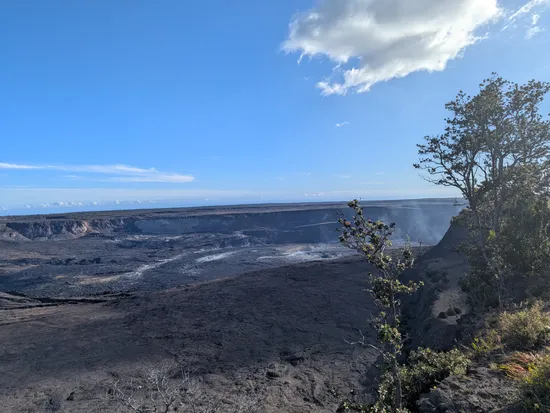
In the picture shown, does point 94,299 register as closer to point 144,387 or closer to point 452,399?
point 144,387

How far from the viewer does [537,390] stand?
4.63 m

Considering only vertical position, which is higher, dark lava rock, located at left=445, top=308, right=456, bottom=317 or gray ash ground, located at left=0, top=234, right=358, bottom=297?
dark lava rock, located at left=445, top=308, right=456, bottom=317

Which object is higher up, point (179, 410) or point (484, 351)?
point (484, 351)

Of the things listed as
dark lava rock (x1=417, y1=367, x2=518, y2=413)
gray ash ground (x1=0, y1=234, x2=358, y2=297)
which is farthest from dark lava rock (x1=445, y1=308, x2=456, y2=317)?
gray ash ground (x1=0, y1=234, x2=358, y2=297)

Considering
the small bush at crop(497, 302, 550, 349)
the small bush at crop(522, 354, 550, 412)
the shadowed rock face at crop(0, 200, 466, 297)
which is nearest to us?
the small bush at crop(522, 354, 550, 412)

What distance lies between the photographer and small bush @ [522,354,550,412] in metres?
4.40

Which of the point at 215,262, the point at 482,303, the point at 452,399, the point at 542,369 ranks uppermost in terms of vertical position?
the point at 542,369

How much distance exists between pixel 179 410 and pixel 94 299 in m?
18.8

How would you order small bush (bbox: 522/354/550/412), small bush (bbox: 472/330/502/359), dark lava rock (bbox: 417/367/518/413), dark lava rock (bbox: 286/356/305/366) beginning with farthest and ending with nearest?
dark lava rock (bbox: 286/356/305/366), small bush (bbox: 472/330/502/359), dark lava rock (bbox: 417/367/518/413), small bush (bbox: 522/354/550/412)

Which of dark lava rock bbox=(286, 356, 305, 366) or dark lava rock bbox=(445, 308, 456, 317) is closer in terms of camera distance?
dark lava rock bbox=(286, 356, 305, 366)

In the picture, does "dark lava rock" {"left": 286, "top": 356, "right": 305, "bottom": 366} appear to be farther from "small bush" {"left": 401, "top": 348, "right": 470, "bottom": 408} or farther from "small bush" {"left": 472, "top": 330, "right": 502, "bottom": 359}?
"small bush" {"left": 472, "top": 330, "right": 502, "bottom": 359}

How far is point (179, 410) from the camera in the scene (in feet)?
33.1

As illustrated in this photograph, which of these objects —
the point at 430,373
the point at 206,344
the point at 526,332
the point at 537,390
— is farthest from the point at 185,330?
the point at 537,390

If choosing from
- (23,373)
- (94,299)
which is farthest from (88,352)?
(94,299)
